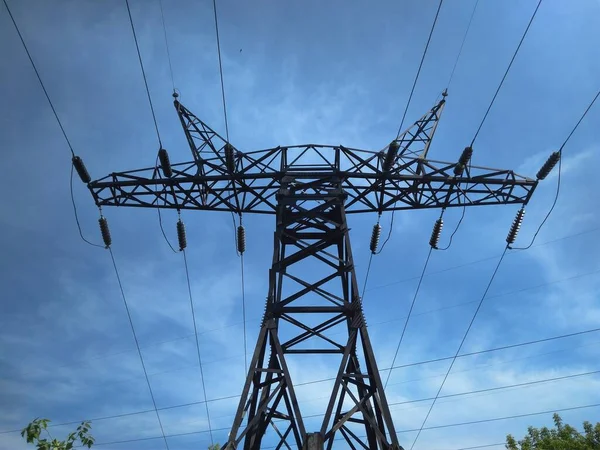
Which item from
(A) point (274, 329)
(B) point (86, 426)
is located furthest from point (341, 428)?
(B) point (86, 426)

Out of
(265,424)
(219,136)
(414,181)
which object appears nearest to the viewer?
(265,424)

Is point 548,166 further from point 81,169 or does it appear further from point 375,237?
point 81,169

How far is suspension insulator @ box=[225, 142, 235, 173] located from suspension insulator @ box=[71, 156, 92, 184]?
12.3ft

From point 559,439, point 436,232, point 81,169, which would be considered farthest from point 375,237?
point 559,439

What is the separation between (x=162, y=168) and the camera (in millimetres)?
12398

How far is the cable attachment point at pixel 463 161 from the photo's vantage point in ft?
40.6

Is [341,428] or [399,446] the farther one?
[341,428]

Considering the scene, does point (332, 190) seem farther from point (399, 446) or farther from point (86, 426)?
point (86, 426)

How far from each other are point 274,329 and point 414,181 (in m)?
5.83

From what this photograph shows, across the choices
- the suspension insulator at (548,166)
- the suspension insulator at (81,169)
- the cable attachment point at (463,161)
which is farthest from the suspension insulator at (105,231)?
the suspension insulator at (548,166)

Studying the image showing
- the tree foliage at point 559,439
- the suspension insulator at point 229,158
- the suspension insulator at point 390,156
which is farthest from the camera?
the tree foliage at point 559,439

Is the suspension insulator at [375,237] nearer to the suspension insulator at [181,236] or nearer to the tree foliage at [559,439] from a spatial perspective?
the suspension insulator at [181,236]

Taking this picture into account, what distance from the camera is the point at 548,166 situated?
12.6 metres

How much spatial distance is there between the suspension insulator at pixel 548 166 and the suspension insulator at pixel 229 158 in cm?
847
